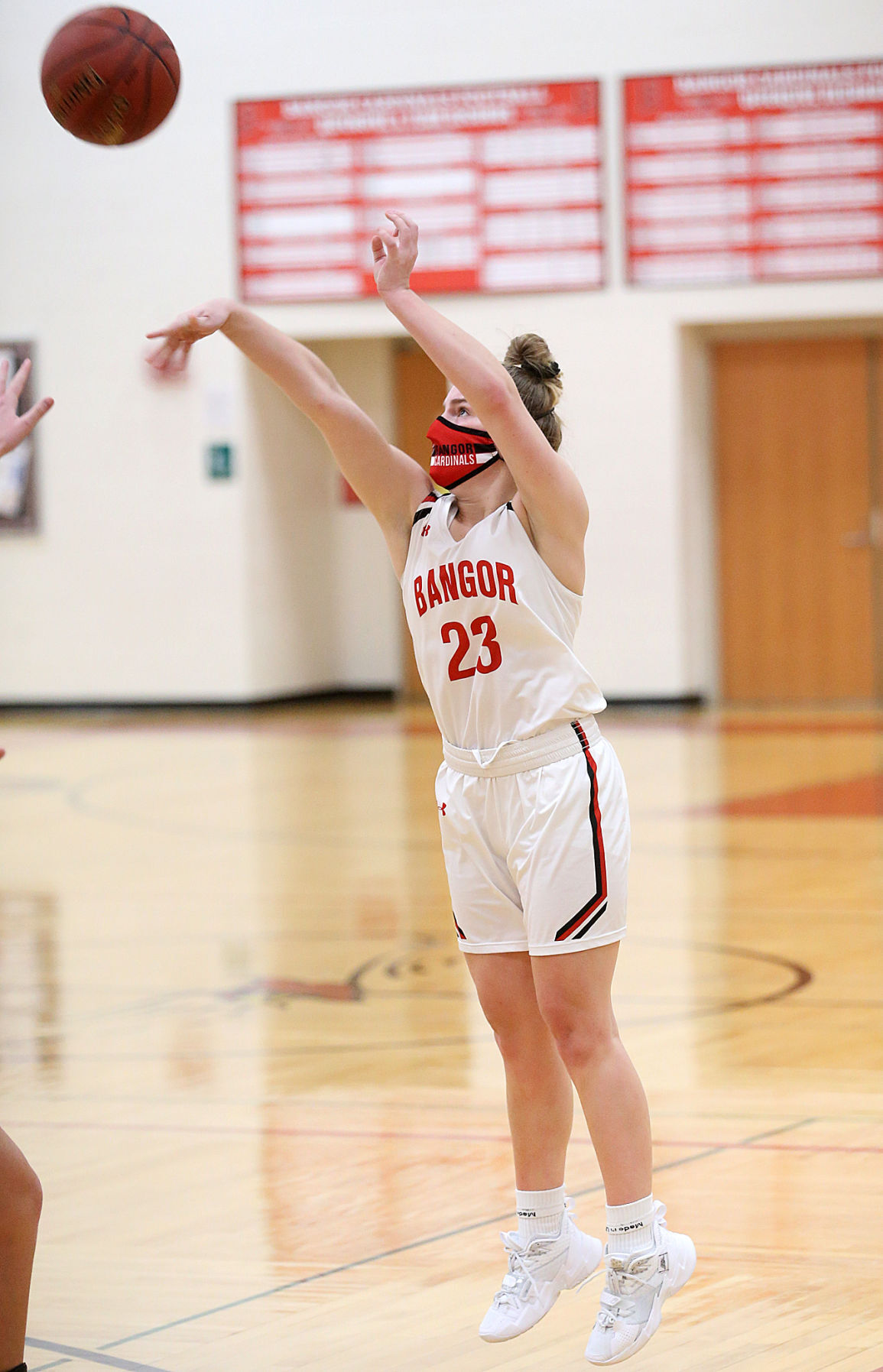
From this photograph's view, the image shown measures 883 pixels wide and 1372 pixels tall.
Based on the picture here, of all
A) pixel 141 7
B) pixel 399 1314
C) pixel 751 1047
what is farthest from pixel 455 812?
pixel 141 7

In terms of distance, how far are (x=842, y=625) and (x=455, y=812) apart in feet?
39.2

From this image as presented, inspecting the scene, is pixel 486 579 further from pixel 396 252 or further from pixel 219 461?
pixel 219 461

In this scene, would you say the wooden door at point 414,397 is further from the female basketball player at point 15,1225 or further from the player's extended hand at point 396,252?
the female basketball player at point 15,1225

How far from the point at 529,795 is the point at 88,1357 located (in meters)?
1.10

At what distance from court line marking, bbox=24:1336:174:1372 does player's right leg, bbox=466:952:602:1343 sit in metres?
→ 0.52

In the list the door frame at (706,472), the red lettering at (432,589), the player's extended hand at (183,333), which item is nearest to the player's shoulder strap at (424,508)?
the red lettering at (432,589)

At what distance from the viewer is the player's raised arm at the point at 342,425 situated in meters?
2.96

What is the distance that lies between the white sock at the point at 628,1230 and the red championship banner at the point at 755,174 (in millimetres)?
11379

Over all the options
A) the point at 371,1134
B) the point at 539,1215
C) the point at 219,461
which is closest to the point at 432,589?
the point at 539,1215

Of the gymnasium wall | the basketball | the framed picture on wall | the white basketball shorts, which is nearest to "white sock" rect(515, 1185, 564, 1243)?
the white basketball shorts

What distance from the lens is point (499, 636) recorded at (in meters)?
2.77

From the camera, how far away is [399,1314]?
2.99 meters

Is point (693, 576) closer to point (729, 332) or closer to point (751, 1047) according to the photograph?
point (729, 332)

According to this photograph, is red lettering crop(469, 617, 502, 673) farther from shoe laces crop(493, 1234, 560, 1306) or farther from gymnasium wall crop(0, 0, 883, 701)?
gymnasium wall crop(0, 0, 883, 701)
